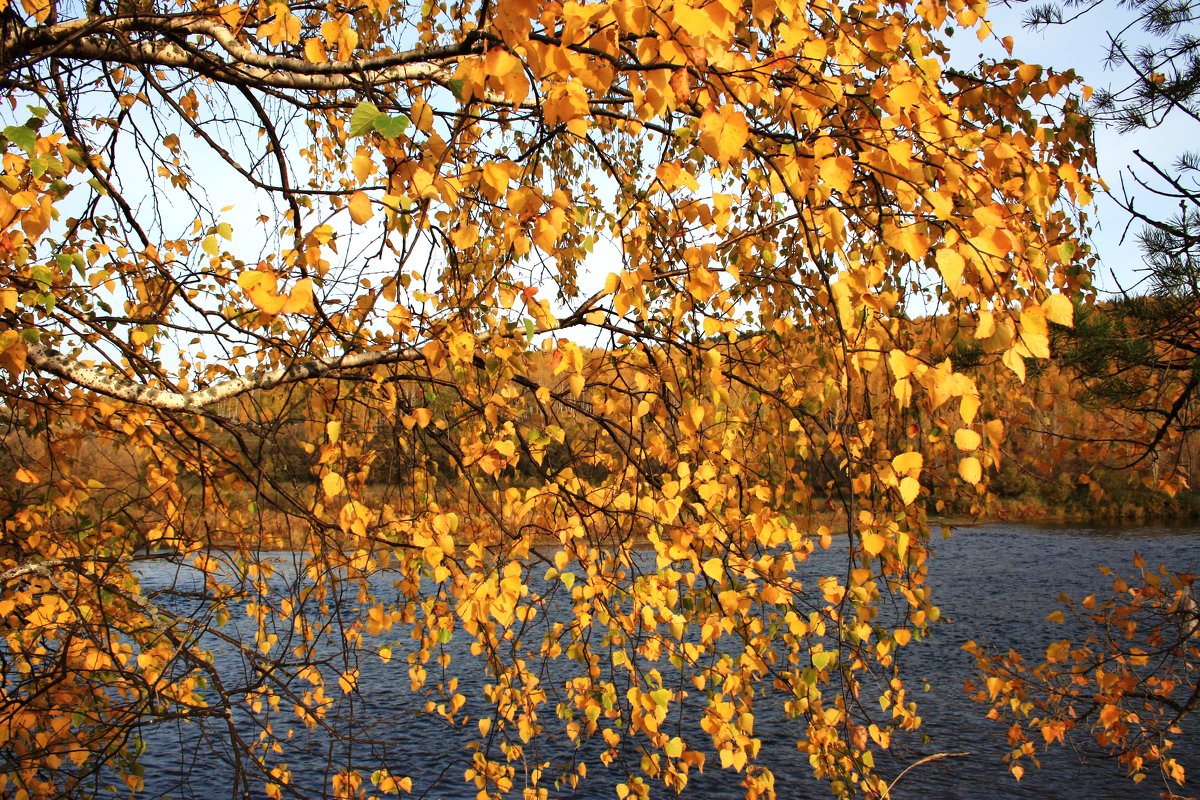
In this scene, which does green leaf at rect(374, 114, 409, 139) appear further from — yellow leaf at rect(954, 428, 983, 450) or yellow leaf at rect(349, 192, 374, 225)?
yellow leaf at rect(954, 428, 983, 450)

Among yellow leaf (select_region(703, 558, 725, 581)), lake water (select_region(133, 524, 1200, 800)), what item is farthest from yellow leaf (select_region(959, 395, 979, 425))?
lake water (select_region(133, 524, 1200, 800))

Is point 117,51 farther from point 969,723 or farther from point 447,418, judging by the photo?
point 969,723

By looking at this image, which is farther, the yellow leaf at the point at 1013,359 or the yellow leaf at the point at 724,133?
the yellow leaf at the point at 724,133

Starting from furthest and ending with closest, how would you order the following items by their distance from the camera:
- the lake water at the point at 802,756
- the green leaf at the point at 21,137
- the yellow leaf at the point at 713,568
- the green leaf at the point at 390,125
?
the lake water at the point at 802,756, the yellow leaf at the point at 713,568, the green leaf at the point at 21,137, the green leaf at the point at 390,125

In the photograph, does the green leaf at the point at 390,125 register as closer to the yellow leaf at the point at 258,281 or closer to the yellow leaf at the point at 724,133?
the yellow leaf at the point at 258,281

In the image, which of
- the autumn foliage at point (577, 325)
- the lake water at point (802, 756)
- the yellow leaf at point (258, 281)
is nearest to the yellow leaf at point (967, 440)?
the autumn foliage at point (577, 325)

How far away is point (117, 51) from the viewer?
2.48 m

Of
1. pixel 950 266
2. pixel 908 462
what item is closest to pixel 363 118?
pixel 950 266

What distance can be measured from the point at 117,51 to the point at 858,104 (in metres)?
2.06

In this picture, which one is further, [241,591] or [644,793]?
[241,591]

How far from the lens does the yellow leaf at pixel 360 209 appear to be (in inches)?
58.1

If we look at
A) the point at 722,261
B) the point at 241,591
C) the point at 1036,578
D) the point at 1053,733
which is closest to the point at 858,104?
the point at 722,261

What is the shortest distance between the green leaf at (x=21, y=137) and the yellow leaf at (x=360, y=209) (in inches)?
25.9

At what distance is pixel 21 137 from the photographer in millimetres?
1617
